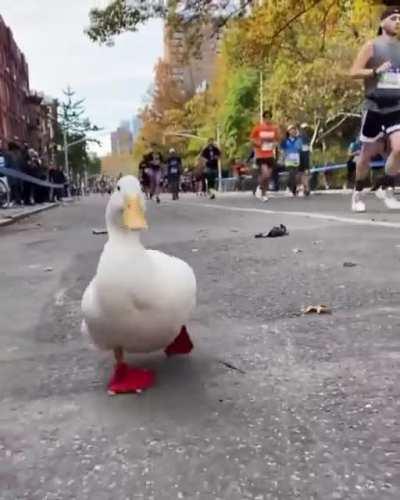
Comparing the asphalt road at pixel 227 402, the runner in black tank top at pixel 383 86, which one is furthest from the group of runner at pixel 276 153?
the asphalt road at pixel 227 402

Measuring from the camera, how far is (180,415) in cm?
227

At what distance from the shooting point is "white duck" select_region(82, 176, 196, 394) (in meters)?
2.43

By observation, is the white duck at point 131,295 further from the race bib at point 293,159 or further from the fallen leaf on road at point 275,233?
the race bib at point 293,159

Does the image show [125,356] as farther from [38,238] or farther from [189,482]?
[38,238]

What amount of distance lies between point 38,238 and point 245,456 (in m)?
7.52

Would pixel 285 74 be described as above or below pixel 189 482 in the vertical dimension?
above

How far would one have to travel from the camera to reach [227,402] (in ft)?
7.77

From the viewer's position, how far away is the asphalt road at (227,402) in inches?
72.2

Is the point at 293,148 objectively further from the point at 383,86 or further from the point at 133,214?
the point at 133,214

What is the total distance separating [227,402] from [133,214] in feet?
2.10

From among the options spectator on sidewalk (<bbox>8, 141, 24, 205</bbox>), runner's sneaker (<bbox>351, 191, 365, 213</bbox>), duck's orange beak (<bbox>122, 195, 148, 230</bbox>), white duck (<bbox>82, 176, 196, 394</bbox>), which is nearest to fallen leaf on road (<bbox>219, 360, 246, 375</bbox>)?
white duck (<bbox>82, 176, 196, 394</bbox>)

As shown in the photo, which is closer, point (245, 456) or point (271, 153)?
point (245, 456)

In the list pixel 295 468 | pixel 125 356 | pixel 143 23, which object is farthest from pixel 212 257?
pixel 143 23

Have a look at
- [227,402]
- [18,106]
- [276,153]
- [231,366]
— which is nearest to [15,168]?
[276,153]
